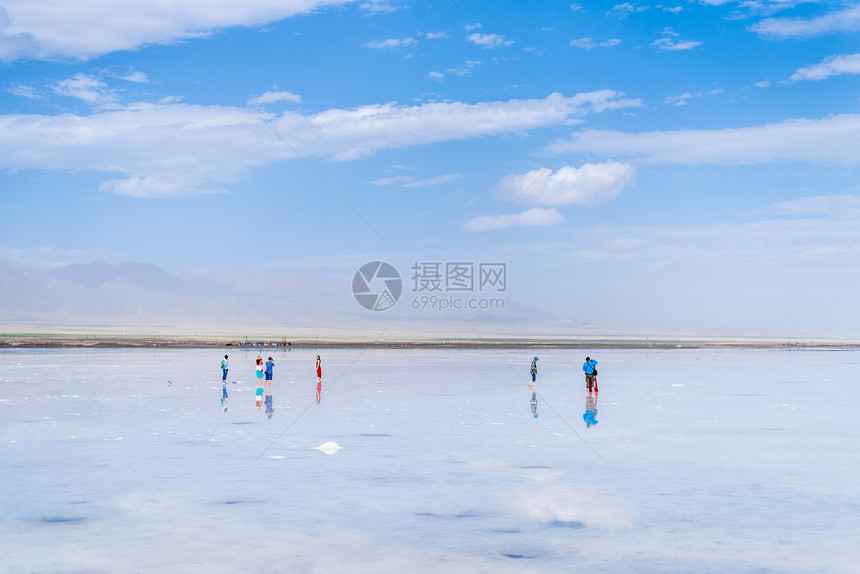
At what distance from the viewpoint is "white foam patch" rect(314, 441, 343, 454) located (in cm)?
1748

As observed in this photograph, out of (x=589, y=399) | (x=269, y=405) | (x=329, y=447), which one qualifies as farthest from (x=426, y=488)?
(x=589, y=399)

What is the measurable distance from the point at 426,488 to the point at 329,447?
4.76 meters

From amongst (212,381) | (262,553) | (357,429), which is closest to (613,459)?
(357,429)

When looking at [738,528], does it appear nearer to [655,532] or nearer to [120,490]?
[655,532]

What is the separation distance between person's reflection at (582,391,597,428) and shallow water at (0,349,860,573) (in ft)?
1.09

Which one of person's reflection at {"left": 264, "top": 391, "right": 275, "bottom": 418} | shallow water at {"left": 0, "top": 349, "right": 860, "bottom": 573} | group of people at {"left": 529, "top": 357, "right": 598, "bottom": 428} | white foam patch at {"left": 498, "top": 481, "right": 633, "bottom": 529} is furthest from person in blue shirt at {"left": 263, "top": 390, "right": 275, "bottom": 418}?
white foam patch at {"left": 498, "top": 481, "right": 633, "bottom": 529}

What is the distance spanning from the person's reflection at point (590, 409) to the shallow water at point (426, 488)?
1.09ft

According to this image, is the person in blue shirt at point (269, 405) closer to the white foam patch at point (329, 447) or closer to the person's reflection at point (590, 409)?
the white foam patch at point (329, 447)

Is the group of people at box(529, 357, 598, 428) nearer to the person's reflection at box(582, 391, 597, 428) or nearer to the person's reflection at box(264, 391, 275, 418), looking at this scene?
the person's reflection at box(582, 391, 597, 428)

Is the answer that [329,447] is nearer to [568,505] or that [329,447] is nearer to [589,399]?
[568,505]

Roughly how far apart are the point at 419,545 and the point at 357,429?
36.2 ft

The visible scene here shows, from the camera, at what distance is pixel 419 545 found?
10.3m

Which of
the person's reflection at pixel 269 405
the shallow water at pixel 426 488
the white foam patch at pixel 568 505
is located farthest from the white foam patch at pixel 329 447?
the person's reflection at pixel 269 405

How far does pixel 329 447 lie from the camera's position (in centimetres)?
1794
